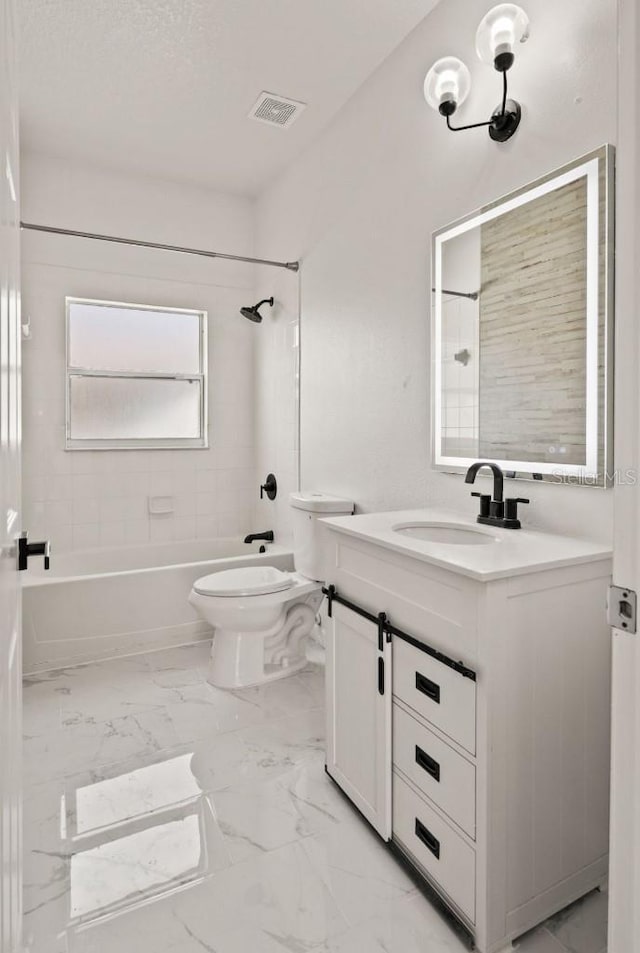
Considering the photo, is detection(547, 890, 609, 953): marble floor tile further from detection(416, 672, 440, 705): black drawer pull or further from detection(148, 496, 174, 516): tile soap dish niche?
detection(148, 496, 174, 516): tile soap dish niche

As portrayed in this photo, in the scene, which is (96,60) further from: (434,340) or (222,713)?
(222,713)

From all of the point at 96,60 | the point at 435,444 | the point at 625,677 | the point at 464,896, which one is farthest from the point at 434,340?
the point at 96,60

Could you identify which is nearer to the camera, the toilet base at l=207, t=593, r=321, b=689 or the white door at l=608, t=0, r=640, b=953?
the white door at l=608, t=0, r=640, b=953

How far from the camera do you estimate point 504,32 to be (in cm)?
157

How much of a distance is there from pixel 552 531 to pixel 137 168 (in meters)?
3.08

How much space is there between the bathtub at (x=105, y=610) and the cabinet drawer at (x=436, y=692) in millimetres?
1737

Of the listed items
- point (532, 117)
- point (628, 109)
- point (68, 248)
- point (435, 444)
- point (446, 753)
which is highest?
point (68, 248)

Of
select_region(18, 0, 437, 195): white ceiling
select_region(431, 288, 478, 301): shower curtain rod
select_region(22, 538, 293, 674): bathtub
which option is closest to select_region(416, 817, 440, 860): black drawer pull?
select_region(431, 288, 478, 301): shower curtain rod

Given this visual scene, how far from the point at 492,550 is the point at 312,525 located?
53.8 inches

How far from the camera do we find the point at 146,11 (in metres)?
2.08

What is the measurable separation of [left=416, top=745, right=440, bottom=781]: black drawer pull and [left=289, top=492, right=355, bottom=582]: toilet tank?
126 cm

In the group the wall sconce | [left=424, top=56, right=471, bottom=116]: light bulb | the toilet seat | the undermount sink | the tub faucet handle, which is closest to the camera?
the tub faucet handle

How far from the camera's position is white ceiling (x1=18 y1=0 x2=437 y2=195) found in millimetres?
2074

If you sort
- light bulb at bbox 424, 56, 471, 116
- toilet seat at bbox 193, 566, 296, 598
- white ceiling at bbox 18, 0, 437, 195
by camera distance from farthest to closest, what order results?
toilet seat at bbox 193, 566, 296, 598, white ceiling at bbox 18, 0, 437, 195, light bulb at bbox 424, 56, 471, 116
